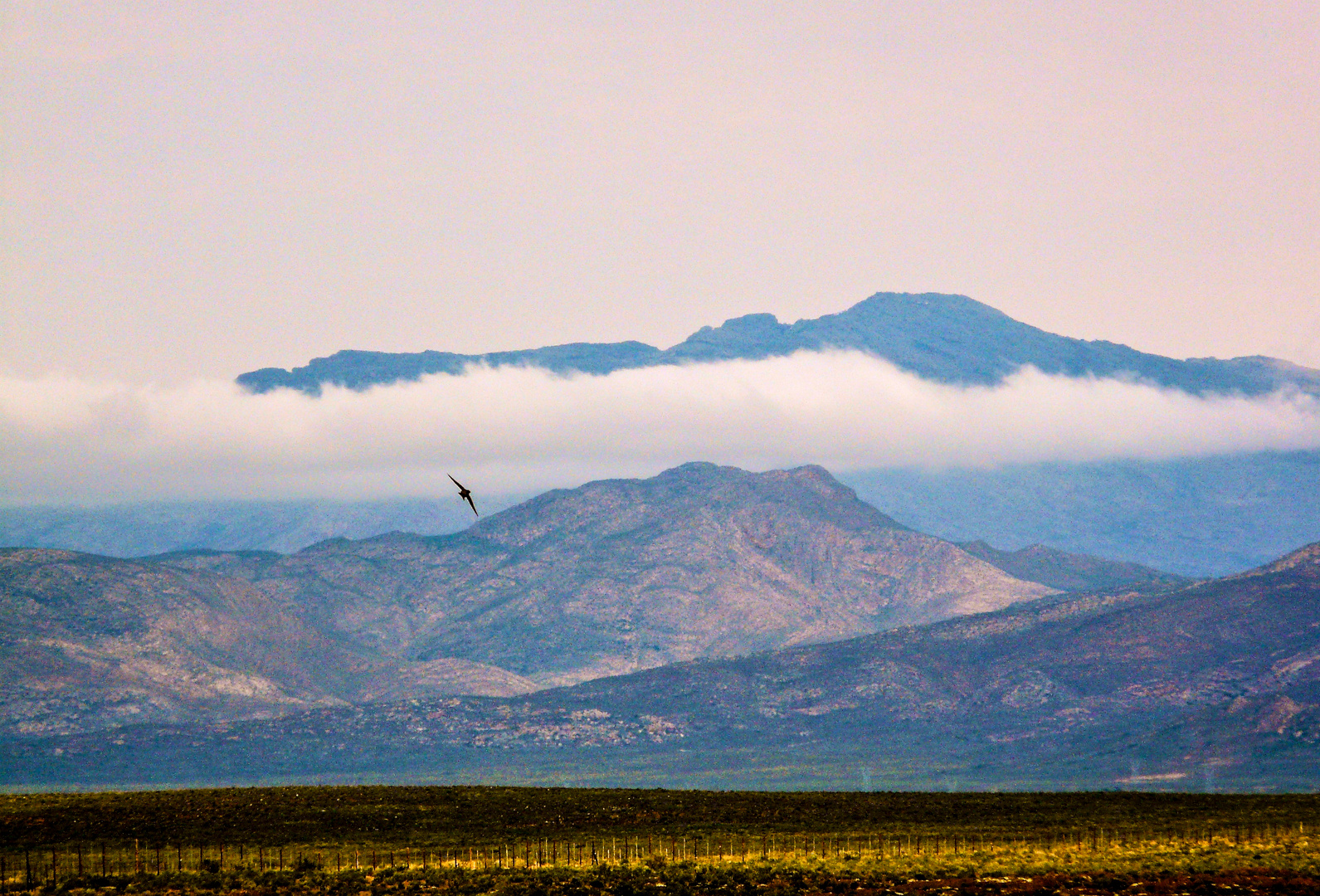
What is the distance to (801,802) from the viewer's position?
16038 centimetres

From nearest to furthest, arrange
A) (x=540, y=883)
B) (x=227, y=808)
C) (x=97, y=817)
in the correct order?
(x=540, y=883) < (x=97, y=817) < (x=227, y=808)

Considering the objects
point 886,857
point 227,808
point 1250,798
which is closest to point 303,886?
point 886,857

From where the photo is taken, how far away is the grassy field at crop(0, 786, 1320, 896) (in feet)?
285

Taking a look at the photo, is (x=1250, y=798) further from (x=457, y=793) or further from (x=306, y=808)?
(x=306, y=808)

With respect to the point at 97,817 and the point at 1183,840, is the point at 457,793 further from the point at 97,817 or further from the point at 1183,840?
the point at 1183,840

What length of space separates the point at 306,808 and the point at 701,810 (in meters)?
34.2

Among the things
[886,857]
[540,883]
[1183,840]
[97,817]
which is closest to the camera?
[540,883]

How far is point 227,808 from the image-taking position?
14025cm

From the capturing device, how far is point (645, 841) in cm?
12000

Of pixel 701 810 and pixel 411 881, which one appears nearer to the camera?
pixel 411 881

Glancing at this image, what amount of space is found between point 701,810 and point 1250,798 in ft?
203

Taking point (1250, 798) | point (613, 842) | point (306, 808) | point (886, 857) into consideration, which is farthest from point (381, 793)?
point (1250, 798)

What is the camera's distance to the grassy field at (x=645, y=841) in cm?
8688

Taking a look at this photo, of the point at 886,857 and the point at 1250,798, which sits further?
the point at 1250,798
